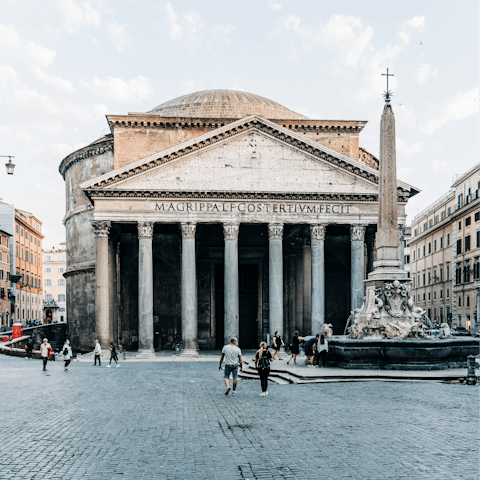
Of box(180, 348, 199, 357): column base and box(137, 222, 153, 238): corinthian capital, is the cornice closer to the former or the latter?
box(137, 222, 153, 238): corinthian capital

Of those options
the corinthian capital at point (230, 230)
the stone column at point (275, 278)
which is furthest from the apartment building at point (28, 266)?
the stone column at point (275, 278)

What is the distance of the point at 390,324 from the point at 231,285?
15.2 m

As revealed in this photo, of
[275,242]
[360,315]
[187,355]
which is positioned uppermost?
[275,242]

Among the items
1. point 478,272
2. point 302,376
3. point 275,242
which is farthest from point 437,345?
point 478,272

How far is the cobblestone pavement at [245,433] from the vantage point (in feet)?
25.2

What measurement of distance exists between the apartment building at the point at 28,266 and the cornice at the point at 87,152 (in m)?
27.1

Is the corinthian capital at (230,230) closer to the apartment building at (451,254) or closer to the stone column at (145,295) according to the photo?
the stone column at (145,295)

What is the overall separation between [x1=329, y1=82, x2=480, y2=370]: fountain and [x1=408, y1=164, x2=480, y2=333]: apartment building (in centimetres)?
3617

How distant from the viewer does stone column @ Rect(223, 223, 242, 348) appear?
32.4 meters

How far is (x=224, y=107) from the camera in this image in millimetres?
44938

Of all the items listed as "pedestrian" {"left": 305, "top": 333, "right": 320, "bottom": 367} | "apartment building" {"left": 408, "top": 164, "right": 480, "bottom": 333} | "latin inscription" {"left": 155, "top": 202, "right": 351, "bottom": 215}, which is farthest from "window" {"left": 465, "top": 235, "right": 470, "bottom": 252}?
"pedestrian" {"left": 305, "top": 333, "right": 320, "bottom": 367}

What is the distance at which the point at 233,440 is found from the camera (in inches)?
370

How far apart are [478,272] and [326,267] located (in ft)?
61.1

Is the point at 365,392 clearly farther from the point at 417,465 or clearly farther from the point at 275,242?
the point at 275,242
